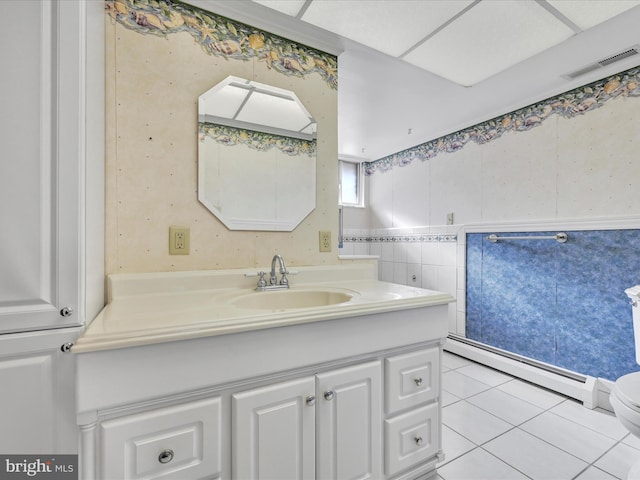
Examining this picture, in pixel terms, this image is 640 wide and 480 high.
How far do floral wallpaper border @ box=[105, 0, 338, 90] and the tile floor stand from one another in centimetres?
205

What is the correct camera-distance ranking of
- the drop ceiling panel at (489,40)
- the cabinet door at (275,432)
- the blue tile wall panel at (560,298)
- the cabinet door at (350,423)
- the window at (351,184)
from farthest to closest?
the window at (351,184)
the blue tile wall panel at (560,298)
the drop ceiling panel at (489,40)
the cabinet door at (350,423)
the cabinet door at (275,432)

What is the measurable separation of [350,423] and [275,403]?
0.31m

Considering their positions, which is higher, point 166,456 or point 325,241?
point 325,241

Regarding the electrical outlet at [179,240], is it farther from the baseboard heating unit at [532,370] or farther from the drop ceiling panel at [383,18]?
the baseboard heating unit at [532,370]

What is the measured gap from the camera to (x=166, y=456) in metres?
0.80

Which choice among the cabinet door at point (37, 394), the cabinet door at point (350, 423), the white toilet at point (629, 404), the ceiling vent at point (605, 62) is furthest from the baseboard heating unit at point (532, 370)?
the cabinet door at point (37, 394)

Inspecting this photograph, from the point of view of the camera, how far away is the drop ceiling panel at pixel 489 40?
138 centimetres

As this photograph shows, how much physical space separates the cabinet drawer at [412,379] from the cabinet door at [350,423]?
0.06 metres

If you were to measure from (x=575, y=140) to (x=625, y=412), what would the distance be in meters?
1.72

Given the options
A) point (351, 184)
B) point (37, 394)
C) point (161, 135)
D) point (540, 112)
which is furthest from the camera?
point (351, 184)

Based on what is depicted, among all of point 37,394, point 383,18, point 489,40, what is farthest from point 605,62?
point 37,394

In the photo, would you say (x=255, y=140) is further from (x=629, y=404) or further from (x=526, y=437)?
(x=526, y=437)

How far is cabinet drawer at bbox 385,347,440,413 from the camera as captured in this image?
3.76 feet

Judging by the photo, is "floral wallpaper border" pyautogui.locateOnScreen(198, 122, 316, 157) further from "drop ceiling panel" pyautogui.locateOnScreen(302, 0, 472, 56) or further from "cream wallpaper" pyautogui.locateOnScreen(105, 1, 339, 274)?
"drop ceiling panel" pyautogui.locateOnScreen(302, 0, 472, 56)
